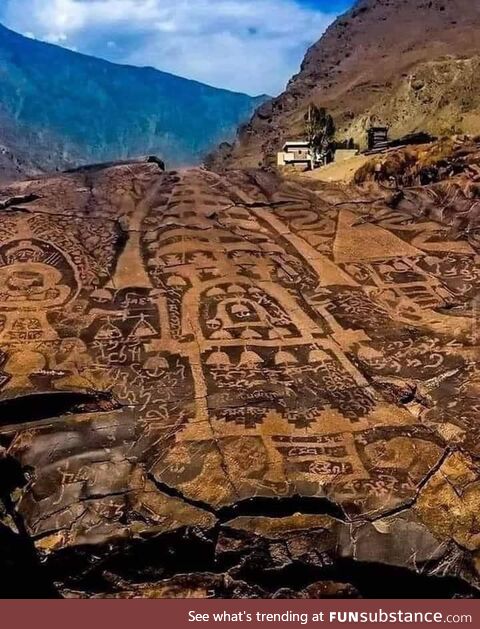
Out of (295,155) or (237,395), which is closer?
(237,395)

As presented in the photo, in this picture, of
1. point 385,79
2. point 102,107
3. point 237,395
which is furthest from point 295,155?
point 102,107

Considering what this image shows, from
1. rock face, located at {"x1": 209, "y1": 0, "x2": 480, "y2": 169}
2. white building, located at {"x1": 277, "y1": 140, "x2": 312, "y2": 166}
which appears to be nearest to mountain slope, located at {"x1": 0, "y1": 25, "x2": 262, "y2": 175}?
rock face, located at {"x1": 209, "y1": 0, "x2": 480, "y2": 169}

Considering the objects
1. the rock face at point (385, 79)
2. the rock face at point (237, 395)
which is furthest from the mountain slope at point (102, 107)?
the rock face at point (237, 395)

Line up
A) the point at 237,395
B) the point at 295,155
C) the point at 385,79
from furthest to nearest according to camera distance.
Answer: the point at 385,79 → the point at 295,155 → the point at 237,395

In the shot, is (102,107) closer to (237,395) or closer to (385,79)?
(385,79)

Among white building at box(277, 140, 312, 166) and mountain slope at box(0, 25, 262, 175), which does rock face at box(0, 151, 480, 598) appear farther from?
mountain slope at box(0, 25, 262, 175)
